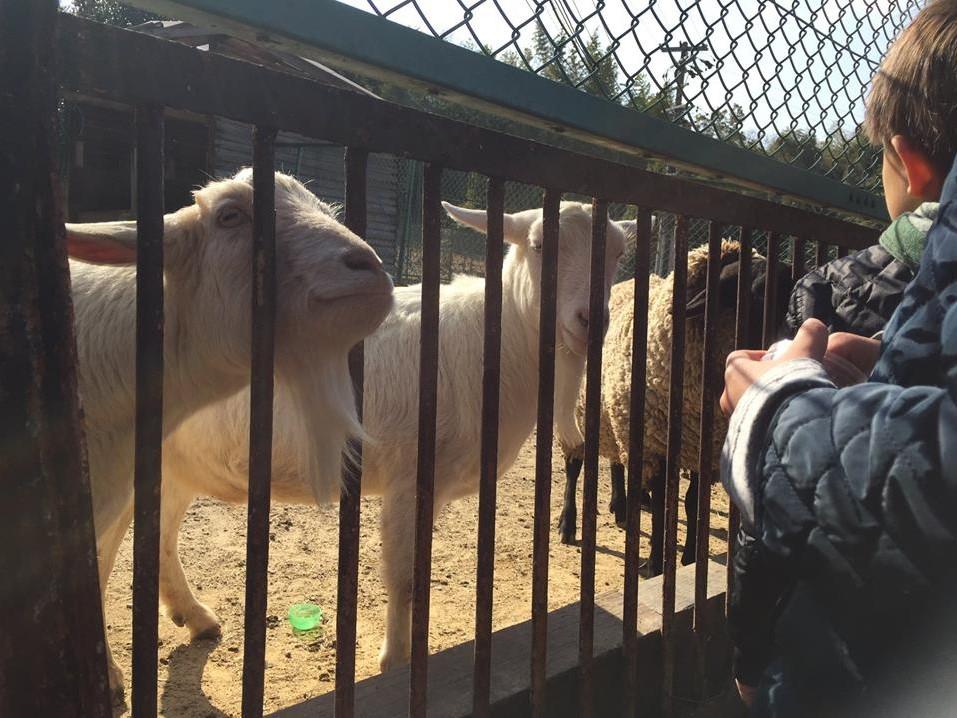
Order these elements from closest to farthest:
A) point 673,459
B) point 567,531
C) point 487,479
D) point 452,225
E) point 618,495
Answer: point 487,479 → point 673,459 → point 567,531 → point 618,495 → point 452,225

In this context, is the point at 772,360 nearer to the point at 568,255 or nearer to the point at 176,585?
the point at 568,255

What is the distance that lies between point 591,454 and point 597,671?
0.71 metres

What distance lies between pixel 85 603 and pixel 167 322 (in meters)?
1.20

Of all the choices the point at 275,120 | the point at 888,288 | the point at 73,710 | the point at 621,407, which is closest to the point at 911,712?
the point at 73,710

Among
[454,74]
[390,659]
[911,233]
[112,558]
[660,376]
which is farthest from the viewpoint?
[660,376]

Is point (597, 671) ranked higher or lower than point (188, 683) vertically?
higher

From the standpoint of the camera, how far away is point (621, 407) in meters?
5.44

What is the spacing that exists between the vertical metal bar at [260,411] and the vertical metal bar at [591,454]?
0.98m

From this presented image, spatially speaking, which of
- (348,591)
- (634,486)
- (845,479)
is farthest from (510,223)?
(845,479)

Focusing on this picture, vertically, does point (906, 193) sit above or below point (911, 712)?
above

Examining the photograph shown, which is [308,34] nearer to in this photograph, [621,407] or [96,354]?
[96,354]

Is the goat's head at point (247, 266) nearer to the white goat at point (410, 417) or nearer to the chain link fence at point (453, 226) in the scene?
the white goat at point (410, 417)

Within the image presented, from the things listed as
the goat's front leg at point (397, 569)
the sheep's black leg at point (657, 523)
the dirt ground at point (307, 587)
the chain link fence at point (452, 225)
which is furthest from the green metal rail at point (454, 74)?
the chain link fence at point (452, 225)

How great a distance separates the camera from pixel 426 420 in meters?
1.83
